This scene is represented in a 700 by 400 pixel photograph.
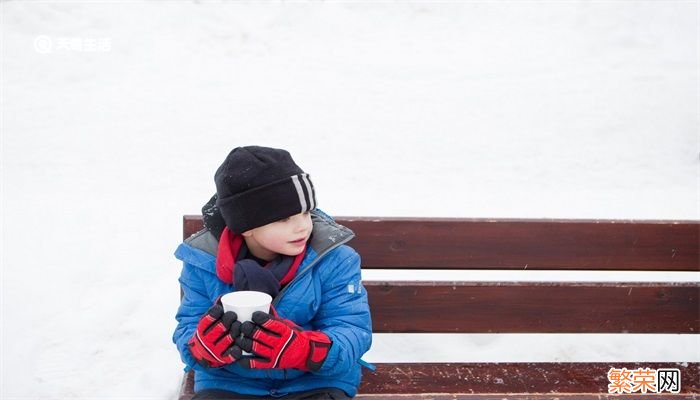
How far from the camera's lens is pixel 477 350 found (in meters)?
4.50

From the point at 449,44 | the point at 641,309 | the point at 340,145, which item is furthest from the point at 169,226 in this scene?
the point at 449,44

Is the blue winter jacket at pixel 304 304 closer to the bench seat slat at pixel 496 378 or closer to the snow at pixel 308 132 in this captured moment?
the bench seat slat at pixel 496 378

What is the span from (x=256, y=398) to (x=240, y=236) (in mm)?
586

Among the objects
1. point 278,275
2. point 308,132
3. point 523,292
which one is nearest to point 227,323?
point 278,275

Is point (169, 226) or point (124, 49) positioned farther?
point (124, 49)

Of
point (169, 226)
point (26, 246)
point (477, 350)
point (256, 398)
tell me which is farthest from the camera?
point (169, 226)

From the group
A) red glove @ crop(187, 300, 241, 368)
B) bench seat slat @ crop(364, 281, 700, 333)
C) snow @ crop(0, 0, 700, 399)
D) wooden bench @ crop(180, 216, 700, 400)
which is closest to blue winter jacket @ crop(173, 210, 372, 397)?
red glove @ crop(187, 300, 241, 368)

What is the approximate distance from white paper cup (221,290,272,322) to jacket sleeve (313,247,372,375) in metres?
0.40

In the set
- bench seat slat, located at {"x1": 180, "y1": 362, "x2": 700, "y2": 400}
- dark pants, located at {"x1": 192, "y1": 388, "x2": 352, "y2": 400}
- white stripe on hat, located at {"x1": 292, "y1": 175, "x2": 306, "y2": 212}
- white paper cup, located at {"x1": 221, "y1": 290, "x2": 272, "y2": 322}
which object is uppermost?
white stripe on hat, located at {"x1": 292, "y1": 175, "x2": 306, "y2": 212}

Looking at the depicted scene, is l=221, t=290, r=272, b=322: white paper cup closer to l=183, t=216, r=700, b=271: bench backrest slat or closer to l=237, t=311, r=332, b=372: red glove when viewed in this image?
l=237, t=311, r=332, b=372: red glove

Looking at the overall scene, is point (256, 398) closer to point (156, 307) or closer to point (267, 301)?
point (267, 301)

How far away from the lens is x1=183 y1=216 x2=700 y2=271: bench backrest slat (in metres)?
3.40

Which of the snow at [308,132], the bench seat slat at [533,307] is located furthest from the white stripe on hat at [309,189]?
the snow at [308,132]

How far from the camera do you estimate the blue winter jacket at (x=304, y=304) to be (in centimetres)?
262
